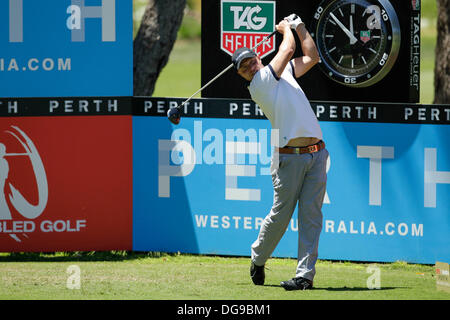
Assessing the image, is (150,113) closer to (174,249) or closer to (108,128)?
(108,128)

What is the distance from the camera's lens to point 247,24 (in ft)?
26.9

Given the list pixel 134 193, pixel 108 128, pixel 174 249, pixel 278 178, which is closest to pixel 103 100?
pixel 108 128

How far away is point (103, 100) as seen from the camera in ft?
27.3

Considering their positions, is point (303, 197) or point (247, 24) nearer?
point (303, 197)

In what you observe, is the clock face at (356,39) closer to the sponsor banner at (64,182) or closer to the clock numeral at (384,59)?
the clock numeral at (384,59)

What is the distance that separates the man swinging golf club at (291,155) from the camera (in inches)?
253

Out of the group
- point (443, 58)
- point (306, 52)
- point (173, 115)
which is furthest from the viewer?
point (443, 58)

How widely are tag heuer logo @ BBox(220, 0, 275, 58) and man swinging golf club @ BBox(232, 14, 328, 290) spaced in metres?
1.56

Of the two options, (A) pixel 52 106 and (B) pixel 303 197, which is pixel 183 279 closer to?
(B) pixel 303 197

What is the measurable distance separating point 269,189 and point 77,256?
193 centimetres

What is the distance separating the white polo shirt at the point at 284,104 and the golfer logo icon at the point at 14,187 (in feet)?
9.05

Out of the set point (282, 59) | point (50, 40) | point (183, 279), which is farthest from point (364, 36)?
point (50, 40)

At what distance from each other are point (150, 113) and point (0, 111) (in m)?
1.40

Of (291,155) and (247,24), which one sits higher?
(247,24)
